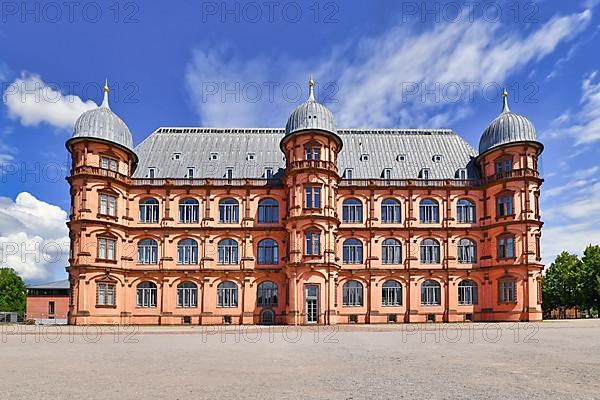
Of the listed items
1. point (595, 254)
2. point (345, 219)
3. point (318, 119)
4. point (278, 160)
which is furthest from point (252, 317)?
point (595, 254)

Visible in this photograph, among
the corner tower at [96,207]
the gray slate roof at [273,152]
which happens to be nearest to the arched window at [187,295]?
the corner tower at [96,207]

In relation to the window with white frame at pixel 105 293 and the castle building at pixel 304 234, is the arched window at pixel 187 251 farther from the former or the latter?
the window with white frame at pixel 105 293

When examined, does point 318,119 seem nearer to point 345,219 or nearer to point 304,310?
point 345,219

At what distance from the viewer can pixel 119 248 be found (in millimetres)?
48406

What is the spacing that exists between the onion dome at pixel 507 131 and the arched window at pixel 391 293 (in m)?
17.5

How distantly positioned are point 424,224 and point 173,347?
35140 mm

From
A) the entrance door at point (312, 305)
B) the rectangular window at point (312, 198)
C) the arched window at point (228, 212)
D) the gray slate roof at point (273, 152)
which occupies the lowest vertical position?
the entrance door at point (312, 305)

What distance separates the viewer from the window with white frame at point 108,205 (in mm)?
47438

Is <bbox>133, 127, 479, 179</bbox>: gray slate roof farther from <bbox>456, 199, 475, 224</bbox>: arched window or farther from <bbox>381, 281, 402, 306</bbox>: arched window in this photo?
<bbox>381, 281, 402, 306</bbox>: arched window

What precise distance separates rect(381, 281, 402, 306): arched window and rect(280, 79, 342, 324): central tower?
6.34m

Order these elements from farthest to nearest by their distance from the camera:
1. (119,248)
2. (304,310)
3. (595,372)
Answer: (119,248) → (304,310) → (595,372)

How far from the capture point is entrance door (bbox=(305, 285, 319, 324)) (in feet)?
149

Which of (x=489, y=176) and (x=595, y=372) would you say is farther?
(x=489, y=176)

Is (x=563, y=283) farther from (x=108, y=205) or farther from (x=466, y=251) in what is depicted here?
(x=108, y=205)
